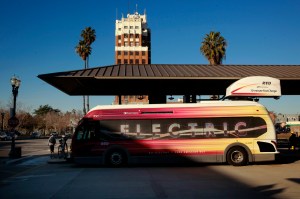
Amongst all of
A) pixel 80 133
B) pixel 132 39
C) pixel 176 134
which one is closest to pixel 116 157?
pixel 80 133

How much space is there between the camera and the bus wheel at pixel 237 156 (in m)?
16.6

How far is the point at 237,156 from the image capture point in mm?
16703

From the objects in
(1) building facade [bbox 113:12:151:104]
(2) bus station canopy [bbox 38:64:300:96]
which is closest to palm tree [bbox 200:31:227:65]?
(2) bus station canopy [bbox 38:64:300:96]

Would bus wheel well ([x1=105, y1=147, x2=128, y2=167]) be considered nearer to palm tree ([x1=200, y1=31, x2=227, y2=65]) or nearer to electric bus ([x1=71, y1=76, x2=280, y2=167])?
electric bus ([x1=71, y1=76, x2=280, y2=167])

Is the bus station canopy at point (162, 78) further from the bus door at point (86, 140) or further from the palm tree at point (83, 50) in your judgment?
the palm tree at point (83, 50)

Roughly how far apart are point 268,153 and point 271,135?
0.94m

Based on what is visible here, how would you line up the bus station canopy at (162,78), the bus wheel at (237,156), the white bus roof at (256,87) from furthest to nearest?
1. the bus station canopy at (162,78)
2. the white bus roof at (256,87)
3. the bus wheel at (237,156)

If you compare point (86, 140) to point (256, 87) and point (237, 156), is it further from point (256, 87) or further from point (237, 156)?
point (256, 87)

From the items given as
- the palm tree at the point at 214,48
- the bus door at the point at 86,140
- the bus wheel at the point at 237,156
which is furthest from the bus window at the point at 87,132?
the palm tree at the point at 214,48

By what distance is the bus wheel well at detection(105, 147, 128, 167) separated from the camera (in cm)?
1670

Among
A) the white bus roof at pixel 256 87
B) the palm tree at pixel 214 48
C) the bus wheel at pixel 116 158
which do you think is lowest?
the bus wheel at pixel 116 158

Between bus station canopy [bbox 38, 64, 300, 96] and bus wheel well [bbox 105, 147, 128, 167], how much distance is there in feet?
16.1

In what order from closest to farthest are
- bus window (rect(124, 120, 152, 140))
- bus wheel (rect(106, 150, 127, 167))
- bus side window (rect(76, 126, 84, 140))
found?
bus wheel (rect(106, 150, 127, 167)), bus window (rect(124, 120, 152, 140)), bus side window (rect(76, 126, 84, 140))

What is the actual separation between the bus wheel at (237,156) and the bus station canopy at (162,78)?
522 centimetres
